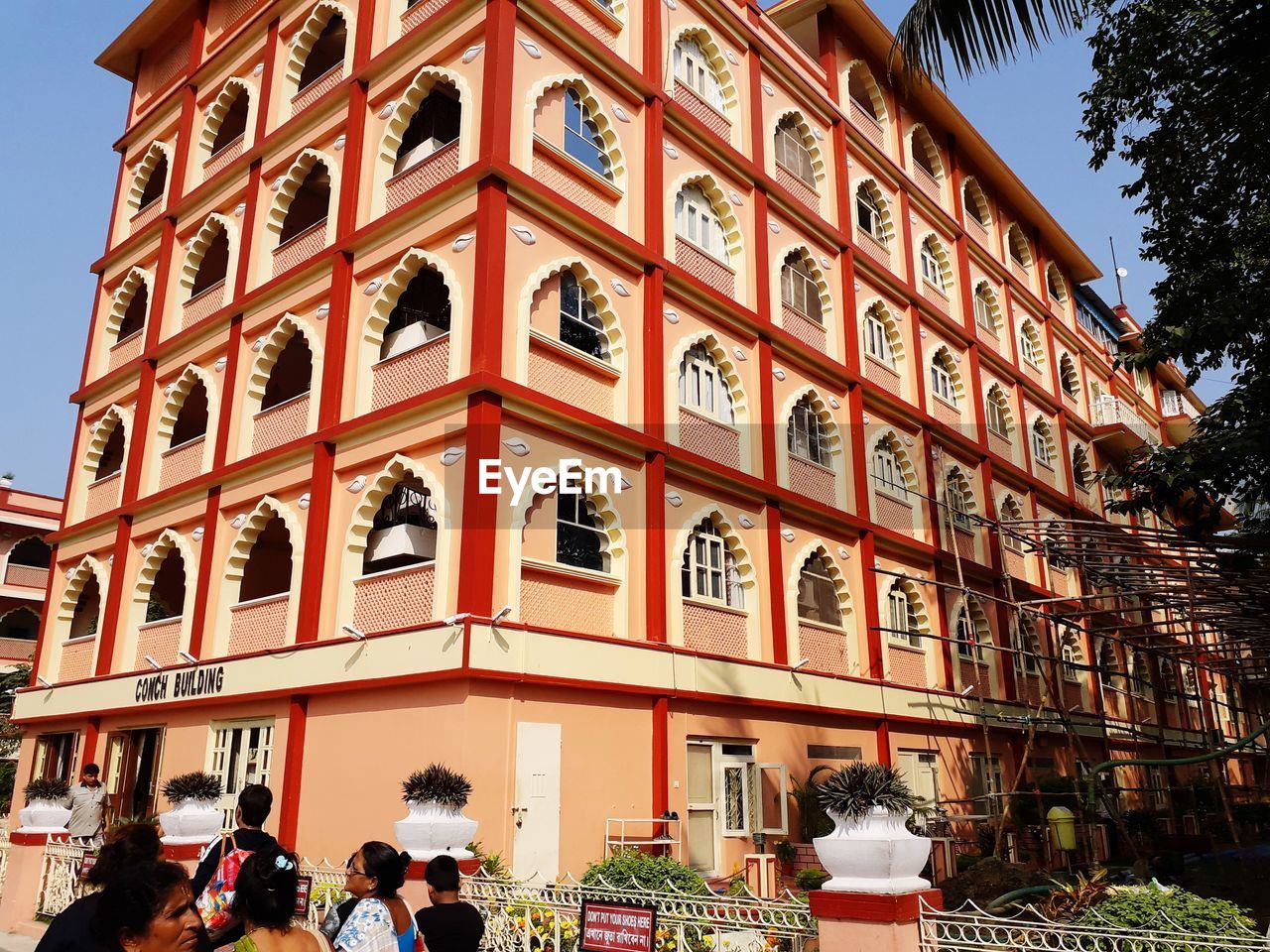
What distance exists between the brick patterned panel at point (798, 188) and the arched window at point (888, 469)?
191 inches

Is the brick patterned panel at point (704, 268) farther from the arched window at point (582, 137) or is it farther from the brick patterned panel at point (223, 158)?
the brick patterned panel at point (223, 158)

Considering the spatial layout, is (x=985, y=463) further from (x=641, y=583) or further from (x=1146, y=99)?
(x=641, y=583)

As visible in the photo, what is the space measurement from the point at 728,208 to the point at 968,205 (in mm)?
12530

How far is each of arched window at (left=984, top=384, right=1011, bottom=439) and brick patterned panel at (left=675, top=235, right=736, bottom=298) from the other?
10442 millimetres

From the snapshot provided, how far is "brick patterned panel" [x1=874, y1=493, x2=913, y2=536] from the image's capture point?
1956 centimetres

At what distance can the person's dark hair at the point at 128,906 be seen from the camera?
345 cm

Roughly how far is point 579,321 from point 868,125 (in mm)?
11935

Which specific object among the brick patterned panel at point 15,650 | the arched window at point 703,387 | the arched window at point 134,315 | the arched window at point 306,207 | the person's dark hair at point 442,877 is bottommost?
the person's dark hair at point 442,877

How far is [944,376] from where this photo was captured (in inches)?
927

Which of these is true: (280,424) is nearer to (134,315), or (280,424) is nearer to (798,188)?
(134,315)

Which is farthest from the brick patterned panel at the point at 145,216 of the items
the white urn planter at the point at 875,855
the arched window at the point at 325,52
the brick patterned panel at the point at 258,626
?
the white urn planter at the point at 875,855

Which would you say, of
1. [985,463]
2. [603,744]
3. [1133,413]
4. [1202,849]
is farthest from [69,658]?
[1133,413]

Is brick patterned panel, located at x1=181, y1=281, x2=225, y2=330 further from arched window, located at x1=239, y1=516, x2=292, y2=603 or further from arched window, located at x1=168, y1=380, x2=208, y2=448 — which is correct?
arched window, located at x1=239, y1=516, x2=292, y2=603

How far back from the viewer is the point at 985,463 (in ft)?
77.9
